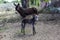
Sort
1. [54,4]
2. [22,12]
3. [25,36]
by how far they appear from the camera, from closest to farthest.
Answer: [25,36], [22,12], [54,4]

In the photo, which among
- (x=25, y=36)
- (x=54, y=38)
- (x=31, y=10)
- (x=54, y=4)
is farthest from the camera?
(x=54, y=4)

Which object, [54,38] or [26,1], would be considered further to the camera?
[26,1]

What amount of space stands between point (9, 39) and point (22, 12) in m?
2.66

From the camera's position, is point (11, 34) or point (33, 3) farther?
point (33, 3)

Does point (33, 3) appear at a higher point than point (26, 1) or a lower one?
lower

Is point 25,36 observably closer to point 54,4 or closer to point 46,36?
point 46,36

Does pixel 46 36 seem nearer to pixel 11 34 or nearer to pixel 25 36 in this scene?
pixel 25 36

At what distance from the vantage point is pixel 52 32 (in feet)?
24.5

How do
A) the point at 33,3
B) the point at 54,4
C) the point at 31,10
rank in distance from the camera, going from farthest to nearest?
the point at 33,3, the point at 54,4, the point at 31,10

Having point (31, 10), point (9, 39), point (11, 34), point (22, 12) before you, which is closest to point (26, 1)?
point (31, 10)

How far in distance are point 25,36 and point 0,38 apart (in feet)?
3.23

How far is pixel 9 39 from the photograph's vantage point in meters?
6.67

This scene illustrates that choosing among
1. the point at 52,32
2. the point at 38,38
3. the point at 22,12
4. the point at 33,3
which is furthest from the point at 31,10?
the point at 33,3

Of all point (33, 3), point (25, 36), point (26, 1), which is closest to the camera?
point (25, 36)
